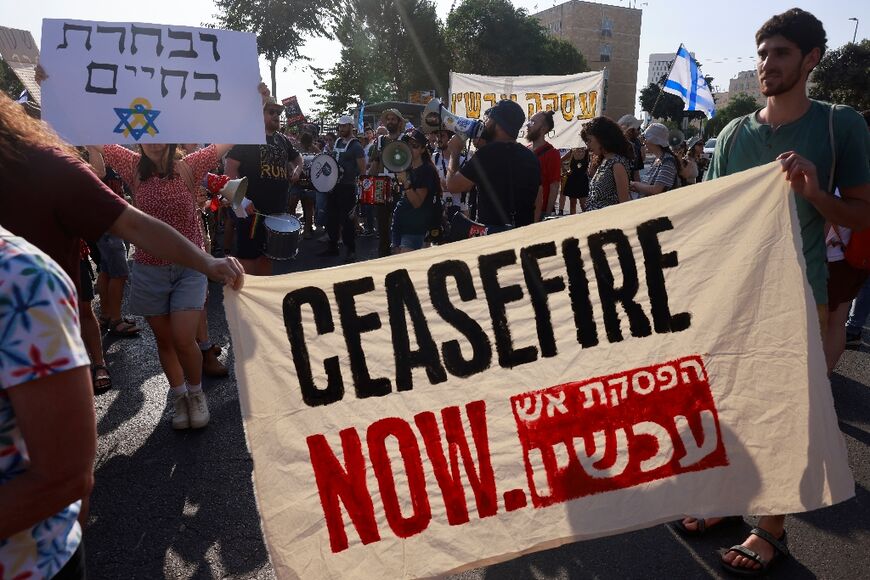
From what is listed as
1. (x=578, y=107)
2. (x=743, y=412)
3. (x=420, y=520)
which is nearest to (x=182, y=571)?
(x=420, y=520)

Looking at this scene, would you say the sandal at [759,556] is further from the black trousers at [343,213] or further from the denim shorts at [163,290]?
the black trousers at [343,213]

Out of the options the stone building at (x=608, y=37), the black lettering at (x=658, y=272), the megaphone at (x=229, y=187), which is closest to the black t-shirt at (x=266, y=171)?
the megaphone at (x=229, y=187)

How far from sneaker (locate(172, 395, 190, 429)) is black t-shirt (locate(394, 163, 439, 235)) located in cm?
289

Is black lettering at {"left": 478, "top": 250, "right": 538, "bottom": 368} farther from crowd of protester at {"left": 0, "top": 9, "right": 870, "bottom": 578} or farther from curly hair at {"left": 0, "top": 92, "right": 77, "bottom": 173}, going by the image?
curly hair at {"left": 0, "top": 92, "right": 77, "bottom": 173}

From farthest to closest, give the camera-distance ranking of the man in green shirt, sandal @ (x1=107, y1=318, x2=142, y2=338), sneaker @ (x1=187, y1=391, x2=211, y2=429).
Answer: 1. sandal @ (x1=107, y1=318, x2=142, y2=338)
2. sneaker @ (x1=187, y1=391, x2=211, y2=429)
3. the man in green shirt

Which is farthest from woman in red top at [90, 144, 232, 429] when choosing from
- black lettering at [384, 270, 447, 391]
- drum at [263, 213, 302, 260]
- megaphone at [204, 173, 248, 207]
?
black lettering at [384, 270, 447, 391]

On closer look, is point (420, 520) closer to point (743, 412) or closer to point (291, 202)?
point (743, 412)

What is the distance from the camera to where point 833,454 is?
2352mm

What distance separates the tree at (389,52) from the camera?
174 ft

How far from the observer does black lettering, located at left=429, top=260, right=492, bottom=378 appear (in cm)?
228

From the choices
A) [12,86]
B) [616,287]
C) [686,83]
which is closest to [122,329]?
[616,287]

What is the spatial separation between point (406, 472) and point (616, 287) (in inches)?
39.8

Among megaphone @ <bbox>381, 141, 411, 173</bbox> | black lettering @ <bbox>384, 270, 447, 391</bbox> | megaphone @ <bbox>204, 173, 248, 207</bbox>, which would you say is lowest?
black lettering @ <bbox>384, 270, 447, 391</bbox>

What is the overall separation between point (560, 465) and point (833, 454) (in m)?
1.01
